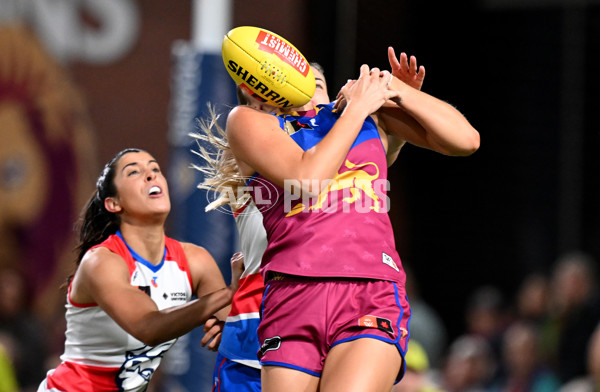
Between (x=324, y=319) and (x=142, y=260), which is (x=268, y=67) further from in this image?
(x=142, y=260)

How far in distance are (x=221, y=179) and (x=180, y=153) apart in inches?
77.1

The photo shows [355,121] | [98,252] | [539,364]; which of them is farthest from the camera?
[539,364]

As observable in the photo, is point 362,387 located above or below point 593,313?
above

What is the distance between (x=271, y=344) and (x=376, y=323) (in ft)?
1.04

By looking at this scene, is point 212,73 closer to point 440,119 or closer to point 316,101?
point 316,101

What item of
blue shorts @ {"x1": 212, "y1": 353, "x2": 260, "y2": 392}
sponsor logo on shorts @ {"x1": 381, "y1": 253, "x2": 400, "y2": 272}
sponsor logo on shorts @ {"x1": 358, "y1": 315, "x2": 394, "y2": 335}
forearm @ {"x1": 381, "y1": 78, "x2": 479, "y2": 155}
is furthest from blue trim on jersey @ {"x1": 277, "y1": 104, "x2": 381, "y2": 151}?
blue shorts @ {"x1": 212, "y1": 353, "x2": 260, "y2": 392}

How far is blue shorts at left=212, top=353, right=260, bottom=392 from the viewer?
120 inches

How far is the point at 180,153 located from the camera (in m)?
4.90

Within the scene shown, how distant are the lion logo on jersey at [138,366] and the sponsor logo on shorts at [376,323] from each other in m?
1.25

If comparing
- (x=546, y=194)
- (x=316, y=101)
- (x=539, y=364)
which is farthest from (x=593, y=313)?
(x=316, y=101)

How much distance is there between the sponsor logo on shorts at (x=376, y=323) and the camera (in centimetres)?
237

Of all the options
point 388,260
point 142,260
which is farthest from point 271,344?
point 142,260

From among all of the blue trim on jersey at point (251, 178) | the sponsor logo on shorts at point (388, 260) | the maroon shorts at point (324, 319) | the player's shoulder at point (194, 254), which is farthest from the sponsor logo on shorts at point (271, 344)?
the player's shoulder at point (194, 254)

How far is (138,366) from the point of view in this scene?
11.0 ft
